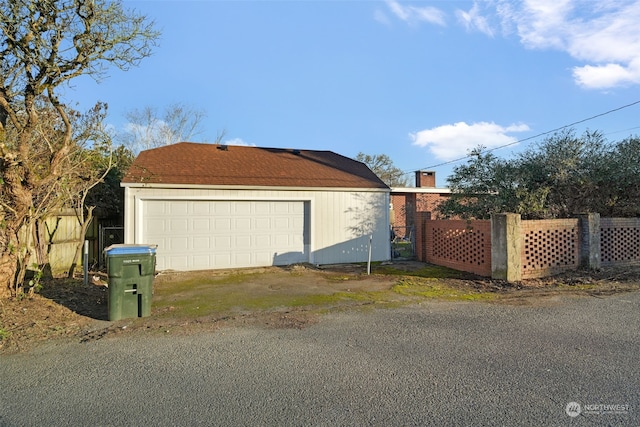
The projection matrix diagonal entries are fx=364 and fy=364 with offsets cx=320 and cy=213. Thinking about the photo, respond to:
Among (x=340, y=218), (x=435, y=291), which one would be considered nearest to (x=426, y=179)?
(x=340, y=218)

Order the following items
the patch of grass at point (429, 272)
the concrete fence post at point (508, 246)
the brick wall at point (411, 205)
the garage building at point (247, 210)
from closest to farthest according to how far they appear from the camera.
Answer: the concrete fence post at point (508, 246), the patch of grass at point (429, 272), the garage building at point (247, 210), the brick wall at point (411, 205)

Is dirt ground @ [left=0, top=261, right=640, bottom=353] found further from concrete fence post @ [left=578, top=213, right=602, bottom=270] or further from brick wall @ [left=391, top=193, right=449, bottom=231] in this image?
brick wall @ [left=391, top=193, right=449, bottom=231]

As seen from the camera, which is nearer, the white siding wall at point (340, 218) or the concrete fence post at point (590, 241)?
the concrete fence post at point (590, 241)

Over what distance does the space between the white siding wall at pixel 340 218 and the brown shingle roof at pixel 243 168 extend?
0.94 feet

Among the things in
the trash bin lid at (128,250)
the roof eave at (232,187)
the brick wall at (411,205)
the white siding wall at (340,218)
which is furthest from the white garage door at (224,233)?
Result: the brick wall at (411,205)

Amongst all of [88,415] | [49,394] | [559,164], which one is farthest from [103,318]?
[559,164]

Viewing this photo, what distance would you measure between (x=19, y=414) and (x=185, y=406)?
4.32 ft

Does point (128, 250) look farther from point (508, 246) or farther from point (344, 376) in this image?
point (508, 246)

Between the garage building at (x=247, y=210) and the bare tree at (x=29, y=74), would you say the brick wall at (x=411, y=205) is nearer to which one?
the garage building at (x=247, y=210)

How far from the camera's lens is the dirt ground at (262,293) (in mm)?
5195

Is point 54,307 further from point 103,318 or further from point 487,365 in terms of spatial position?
point 487,365

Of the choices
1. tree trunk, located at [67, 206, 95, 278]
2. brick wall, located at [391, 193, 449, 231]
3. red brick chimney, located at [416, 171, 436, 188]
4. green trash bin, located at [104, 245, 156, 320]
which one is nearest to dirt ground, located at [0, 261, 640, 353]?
green trash bin, located at [104, 245, 156, 320]

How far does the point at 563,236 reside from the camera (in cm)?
925

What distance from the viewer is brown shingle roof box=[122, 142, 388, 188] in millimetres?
10562
